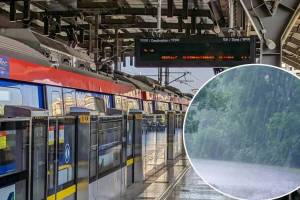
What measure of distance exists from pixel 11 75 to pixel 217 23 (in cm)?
859

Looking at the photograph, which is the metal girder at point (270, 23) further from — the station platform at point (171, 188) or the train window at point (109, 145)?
the station platform at point (171, 188)

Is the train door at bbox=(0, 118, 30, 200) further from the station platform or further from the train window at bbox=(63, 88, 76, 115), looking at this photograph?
the station platform

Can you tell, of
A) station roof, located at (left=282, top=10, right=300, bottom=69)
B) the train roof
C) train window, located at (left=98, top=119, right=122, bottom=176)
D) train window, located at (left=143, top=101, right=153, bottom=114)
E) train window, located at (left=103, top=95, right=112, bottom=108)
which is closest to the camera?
the train roof

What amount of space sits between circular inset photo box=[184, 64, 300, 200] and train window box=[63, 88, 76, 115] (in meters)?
6.94

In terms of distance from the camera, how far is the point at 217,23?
1436 cm

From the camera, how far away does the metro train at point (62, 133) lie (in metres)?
4.92

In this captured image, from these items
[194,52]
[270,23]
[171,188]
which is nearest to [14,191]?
[270,23]

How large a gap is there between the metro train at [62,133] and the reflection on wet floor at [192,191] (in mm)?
1125

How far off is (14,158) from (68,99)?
4.87 m

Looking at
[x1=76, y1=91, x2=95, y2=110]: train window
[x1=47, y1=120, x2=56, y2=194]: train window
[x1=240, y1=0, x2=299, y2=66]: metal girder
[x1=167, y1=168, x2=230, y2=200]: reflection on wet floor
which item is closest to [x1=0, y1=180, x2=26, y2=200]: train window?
[x1=47, y1=120, x2=56, y2=194]: train window

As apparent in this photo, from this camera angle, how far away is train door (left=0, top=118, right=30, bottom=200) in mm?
4562

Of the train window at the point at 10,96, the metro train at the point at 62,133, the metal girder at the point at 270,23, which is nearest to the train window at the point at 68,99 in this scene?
the metro train at the point at 62,133

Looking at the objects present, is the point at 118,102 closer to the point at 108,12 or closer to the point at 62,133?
the point at 108,12

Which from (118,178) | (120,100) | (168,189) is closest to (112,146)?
(118,178)
